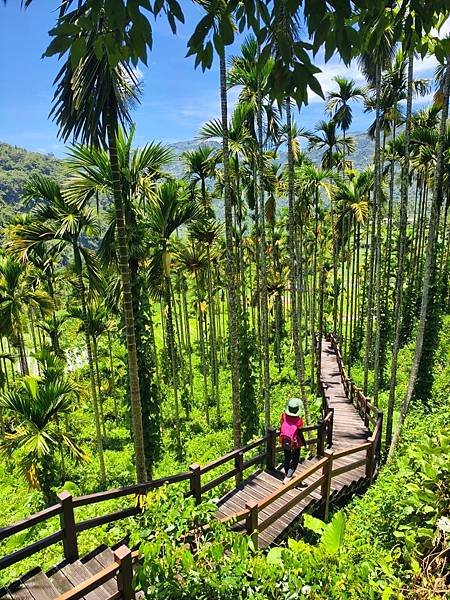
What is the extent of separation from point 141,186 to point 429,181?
22.4 metres

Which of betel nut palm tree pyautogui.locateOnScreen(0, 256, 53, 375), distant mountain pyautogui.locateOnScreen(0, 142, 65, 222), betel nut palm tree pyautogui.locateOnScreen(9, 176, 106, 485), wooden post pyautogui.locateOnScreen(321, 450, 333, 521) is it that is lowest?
wooden post pyautogui.locateOnScreen(321, 450, 333, 521)

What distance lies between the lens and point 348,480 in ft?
29.5

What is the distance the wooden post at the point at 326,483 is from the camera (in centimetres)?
757

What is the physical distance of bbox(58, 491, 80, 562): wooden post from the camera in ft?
15.8

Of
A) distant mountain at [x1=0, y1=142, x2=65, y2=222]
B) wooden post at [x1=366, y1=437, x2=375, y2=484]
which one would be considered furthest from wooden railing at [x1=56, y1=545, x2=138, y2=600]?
distant mountain at [x1=0, y1=142, x2=65, y2=222]

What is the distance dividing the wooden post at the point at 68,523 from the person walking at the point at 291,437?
4.10m

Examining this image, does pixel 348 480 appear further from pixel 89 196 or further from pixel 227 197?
pixel 89 196

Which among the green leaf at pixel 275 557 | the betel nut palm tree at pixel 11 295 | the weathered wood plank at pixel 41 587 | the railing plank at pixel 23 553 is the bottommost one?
the weathered wood plank at pixel 41 587

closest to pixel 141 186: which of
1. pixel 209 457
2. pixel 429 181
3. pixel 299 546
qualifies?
pixel 299 546

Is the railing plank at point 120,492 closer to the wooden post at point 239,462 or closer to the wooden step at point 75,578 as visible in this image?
the wooden step at point 75,578

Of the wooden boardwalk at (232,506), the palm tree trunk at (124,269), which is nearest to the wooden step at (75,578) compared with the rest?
the wooden boardwalk at (232,506)

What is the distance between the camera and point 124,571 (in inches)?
159

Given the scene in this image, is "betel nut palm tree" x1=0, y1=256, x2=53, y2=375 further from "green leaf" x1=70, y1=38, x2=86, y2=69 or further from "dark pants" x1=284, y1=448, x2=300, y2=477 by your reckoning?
"green leaf" x1=70, y1=38, x2=86, y2=69

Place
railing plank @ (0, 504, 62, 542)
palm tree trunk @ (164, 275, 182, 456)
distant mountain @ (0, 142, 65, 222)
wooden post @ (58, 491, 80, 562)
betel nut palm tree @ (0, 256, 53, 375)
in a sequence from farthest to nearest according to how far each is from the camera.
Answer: distant mountain @ (0, 142, 65, 222)
palm tree trunk @ (164, 275, 182, 456)
betel nut palm tree @ (0, 256, 53, 375)
wooden post @ (58, 491, 80, 562)
railing plank @ (0, 504, 62, 542)
